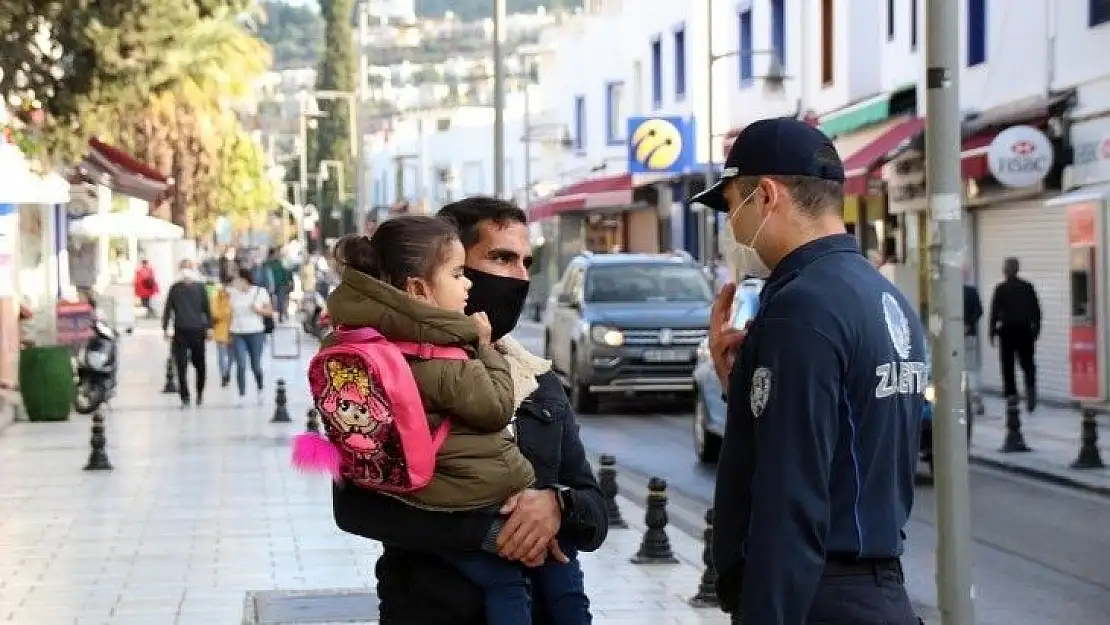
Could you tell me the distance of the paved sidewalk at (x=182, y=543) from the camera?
33.2ft

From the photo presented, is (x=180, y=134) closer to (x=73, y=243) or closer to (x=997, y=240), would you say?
(x=73, y=243)

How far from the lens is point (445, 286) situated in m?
4.38

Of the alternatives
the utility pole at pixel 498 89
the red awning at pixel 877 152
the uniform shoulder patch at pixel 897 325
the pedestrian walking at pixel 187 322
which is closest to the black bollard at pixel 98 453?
the pedestrian walking at pixel 187 322

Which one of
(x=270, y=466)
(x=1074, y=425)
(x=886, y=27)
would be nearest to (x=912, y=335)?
(x=270, y=466)

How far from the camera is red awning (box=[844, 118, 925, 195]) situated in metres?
29.3

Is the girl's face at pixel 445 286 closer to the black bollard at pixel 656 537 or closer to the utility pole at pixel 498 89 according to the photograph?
the black bollard at pixel 656 537

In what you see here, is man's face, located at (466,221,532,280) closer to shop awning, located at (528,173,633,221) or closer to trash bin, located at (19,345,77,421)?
trash bin, located at (19,345,77,421)

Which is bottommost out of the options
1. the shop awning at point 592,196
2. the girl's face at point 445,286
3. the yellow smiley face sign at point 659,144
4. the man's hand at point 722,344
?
the man's hand at point 722,344

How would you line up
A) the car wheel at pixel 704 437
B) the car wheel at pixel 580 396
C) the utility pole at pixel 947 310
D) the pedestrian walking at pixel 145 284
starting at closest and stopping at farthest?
the utility pole at pixel 947 310 → the car wheel at pixel 704 437 → the car wheel at pixel 580 396 → the pedestrian walking at pixel 145 284

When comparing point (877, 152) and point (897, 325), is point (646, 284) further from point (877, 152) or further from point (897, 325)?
point (897, 325)

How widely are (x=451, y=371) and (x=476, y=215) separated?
61 centimetres

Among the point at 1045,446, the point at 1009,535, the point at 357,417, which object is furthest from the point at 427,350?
the point at 1045,446

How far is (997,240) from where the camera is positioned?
27734 mm

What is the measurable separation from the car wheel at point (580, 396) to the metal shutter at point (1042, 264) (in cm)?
595
